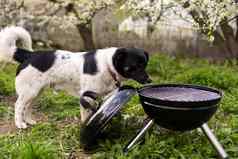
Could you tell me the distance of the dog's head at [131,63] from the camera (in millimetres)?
4375

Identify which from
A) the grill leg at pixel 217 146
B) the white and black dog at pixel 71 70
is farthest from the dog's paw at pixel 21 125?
the grill leg at pixel 217 146

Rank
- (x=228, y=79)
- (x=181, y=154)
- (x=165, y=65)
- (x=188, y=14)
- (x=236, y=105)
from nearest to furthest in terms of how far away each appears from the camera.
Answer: (x=181, y=154)
(x=236, y=105)
(x=228, y=79)
(x=188, y=14)
(x=165, y=65)

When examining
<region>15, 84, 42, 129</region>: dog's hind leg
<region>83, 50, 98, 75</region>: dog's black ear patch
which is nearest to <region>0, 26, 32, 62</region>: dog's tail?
<region>15, 84, 42, 129</region>: dog's hind leg

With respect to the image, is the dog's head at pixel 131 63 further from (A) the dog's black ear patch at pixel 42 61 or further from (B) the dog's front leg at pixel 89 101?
(A) the dog's black ear patch at pixel 42 61

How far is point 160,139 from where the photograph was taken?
445 cm

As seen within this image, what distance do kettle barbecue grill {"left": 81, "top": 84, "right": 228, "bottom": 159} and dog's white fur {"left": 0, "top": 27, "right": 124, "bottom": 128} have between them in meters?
0.46

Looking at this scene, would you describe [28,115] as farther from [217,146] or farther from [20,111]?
[217,146]

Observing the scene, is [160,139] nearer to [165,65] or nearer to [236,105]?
[236,105]

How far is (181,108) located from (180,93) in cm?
61

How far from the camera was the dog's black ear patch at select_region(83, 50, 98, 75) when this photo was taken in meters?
4.72

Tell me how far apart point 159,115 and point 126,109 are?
1542 mm

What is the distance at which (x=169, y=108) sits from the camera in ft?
12.0

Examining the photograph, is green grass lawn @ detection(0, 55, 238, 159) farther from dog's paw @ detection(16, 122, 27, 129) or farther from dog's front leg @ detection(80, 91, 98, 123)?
dog's front leg @ detection(80, 91, 98, 123)

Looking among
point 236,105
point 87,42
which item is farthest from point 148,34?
point 236,105
